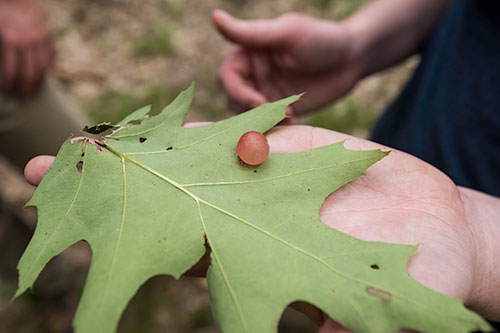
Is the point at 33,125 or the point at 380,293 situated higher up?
the point at 33,125

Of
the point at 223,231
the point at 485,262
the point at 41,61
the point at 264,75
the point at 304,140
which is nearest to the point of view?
the point at 223,231

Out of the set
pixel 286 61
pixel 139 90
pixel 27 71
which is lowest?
pixel 139 90

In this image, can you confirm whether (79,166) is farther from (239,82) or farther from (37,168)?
(239,82)

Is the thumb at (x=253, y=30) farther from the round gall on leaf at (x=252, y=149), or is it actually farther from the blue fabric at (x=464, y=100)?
the round gall on leaf at (x=252, y=149)

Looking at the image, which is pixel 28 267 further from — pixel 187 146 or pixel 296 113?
pixel 296 113

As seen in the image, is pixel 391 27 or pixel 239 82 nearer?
pixel 239 82

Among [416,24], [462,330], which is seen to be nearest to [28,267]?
[462,330]

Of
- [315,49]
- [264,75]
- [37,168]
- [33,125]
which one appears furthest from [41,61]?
[315,49]
